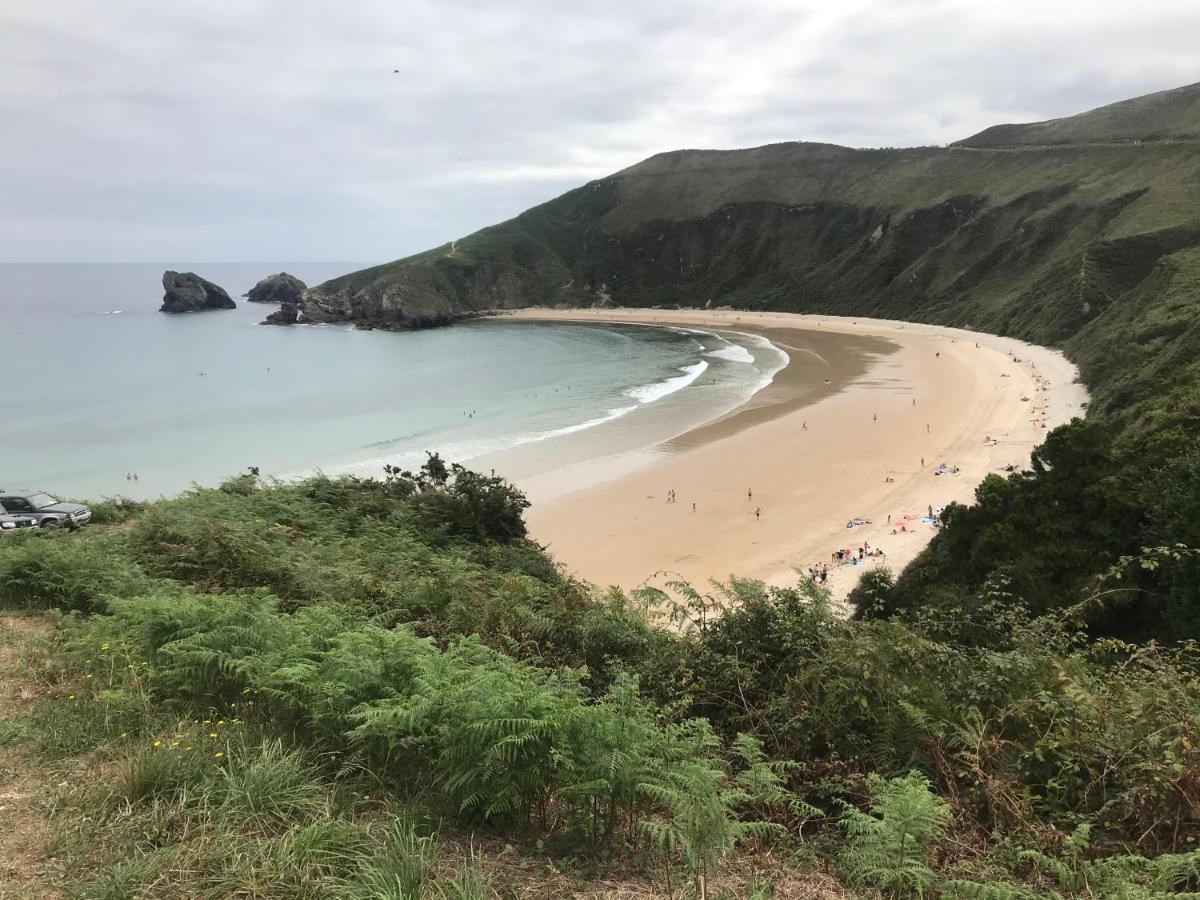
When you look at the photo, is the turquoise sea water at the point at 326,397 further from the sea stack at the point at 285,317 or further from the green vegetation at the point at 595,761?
the green vegetation at the point at 595,761

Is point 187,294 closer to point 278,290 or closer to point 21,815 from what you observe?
point 278,290

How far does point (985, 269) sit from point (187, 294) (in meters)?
127

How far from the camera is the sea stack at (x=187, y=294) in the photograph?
12169 cm

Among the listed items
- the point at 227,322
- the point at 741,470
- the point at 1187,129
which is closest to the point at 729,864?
the point at 741,470

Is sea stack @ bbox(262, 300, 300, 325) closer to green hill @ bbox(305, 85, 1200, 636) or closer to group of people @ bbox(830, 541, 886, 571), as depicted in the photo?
green hill @ bbox(305, 85, 1200, 636)

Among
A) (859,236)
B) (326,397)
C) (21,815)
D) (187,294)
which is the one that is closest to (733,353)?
(326,397)

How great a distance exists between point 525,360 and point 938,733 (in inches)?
2496

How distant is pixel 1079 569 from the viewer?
1146 centimetres

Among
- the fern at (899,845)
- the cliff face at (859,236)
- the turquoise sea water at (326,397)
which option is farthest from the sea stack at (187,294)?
the fern at (899,845)

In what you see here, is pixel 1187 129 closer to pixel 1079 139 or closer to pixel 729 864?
pixel 1079 139

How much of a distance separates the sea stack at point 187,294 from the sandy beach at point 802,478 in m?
116

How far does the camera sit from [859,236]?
10450cm

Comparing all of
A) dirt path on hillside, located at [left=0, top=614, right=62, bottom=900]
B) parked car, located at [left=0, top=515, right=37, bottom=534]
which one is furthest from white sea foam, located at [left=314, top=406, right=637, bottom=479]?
dirt path on hillside, located at [left=0, top=614, right=62, bottom=900]

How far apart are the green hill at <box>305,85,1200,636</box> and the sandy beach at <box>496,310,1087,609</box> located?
446 centimetres
